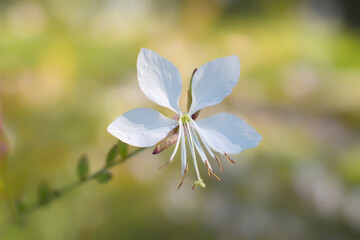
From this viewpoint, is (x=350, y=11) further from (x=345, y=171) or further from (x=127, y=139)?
(x=127, y=139)

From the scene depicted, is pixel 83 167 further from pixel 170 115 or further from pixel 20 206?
pixel 170 115

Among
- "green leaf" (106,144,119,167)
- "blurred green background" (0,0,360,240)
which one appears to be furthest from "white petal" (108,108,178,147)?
"blurred green background" (0,0,360,240)

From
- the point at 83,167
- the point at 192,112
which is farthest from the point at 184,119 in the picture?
the point at 83,167

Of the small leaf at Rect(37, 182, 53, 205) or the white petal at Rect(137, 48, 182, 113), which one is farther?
the small leaf at Rect(37, 182, 53, 205)

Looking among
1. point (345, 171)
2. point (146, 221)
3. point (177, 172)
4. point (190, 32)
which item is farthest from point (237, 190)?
point (190, 32)

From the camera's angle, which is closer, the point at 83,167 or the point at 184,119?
the point at 184,119

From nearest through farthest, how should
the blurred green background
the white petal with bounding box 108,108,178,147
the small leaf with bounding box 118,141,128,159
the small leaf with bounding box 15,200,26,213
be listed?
the white petal with bounding box 108,108,178,147, the small leaf with bounding box 118,141,128,159, the small leaf with bounding box 15,200,26,213, the blurred green background

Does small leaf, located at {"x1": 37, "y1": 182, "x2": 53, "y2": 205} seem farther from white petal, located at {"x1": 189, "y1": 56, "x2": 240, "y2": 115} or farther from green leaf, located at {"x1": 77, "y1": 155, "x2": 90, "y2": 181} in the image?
white petal, located at {"x1": 189, "y1": 56, "x2": 240, "y2": 115}
